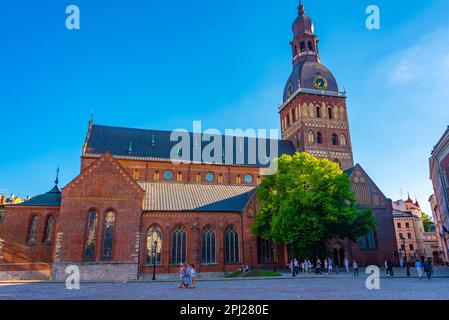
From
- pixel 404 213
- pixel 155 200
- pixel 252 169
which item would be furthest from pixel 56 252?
pixel 404 213

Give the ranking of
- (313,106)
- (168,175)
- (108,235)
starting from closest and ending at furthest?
(108,235), (168,175), (313,106)

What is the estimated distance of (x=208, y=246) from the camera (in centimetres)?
4000

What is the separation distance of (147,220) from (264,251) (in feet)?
48.0

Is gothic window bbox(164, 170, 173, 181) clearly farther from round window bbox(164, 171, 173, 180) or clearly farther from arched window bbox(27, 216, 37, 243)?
arched window bbox(27, 216, 37, 243)

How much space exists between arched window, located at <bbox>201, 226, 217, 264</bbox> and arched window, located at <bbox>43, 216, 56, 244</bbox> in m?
17.4

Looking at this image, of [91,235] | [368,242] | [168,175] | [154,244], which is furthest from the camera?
[168,175]

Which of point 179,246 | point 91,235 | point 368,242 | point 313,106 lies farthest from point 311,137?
point 91,235

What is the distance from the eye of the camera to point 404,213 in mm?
82250

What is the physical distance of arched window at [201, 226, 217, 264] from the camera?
39.4 metres

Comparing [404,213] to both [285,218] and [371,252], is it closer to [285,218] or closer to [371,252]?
[371,252]

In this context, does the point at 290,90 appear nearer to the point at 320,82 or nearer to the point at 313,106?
the point at 320,82

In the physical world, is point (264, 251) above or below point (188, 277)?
above
